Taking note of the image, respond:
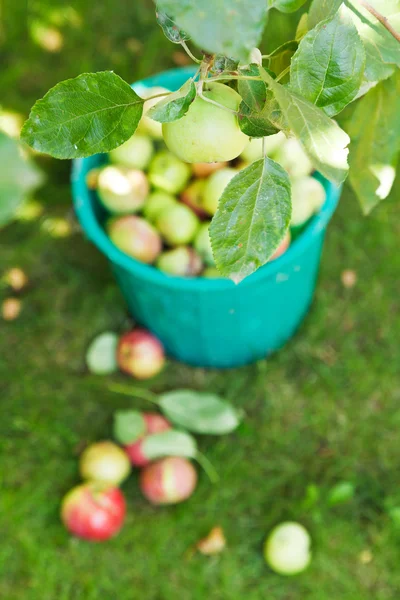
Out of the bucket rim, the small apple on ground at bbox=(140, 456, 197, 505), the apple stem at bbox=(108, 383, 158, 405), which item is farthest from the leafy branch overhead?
the apple stem at bbox=(108, 383, 158, 405)

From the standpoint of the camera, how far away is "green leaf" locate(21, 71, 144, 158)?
0.59m

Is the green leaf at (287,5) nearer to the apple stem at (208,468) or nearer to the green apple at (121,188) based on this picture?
the green apple at (121,188)

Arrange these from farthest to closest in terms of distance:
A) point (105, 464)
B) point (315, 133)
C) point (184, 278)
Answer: point (105, 464), point (184, 278), point (315, 133)

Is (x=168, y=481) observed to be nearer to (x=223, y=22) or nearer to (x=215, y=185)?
(x=215, y=185)

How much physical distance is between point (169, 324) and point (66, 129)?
1032 mm

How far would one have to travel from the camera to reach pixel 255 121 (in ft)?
1.96

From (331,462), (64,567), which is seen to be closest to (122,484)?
(64,567)

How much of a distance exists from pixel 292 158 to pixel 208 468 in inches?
33.2

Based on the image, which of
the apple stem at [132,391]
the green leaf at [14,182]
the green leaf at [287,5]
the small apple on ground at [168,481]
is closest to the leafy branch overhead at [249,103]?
the green leaf at [287,5]

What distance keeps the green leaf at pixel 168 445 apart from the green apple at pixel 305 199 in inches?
25.4

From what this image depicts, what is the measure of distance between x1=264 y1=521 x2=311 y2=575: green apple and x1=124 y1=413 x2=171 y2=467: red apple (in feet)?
1.28

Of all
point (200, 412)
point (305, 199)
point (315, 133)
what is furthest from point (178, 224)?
point (315, 133)

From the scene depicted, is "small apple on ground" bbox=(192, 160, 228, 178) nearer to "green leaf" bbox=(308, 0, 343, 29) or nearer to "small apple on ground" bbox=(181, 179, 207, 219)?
"small apple on ground" bbox=(181, 179, 207, 219)

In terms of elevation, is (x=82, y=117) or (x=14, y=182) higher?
(x=14, y=182)
